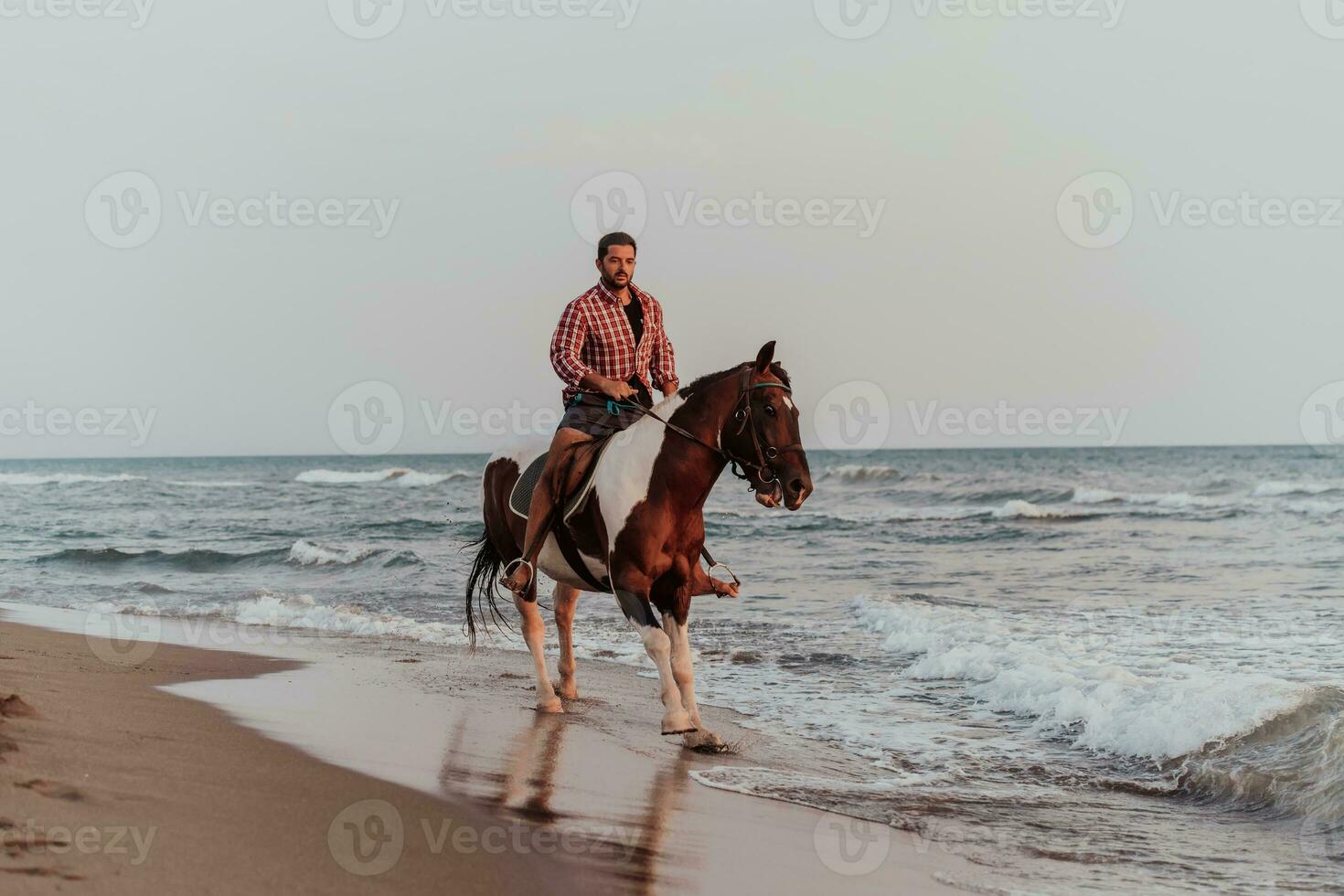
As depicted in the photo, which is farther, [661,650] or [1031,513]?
[1031,513]

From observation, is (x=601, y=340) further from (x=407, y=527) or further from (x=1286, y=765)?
(x=407, y=527)

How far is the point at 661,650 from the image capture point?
5.95 m

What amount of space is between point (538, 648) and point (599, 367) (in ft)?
7.09

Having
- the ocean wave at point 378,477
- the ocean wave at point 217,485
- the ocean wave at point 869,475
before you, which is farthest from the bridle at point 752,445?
Answer: the ocean wave at point 378,477

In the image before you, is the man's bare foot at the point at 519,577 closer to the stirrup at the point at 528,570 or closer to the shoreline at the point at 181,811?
the stirrup at the point at 528,570

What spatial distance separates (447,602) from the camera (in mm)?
14258

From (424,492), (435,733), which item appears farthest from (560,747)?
(424,492)

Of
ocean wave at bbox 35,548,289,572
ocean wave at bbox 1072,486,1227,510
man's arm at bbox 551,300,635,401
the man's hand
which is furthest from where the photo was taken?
ocean wave at bbox 1072,486,1227,510

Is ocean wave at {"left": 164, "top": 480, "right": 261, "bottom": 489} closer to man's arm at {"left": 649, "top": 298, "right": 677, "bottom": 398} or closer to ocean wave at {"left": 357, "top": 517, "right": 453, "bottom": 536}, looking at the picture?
ocean wave at {"left": 357, "top": 517, "right": 453, "bottom": 536}

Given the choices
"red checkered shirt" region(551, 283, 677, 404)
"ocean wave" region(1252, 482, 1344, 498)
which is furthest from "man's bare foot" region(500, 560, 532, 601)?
"ocean wave" region(1252, 482, 1344, 498)

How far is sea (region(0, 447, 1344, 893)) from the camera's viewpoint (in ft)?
16.4

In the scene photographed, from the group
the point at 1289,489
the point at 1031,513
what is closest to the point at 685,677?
the point at 1031,513

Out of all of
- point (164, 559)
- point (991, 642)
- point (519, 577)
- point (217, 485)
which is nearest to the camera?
point (519, 577)

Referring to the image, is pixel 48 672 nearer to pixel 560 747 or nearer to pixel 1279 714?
pixel 560 747
